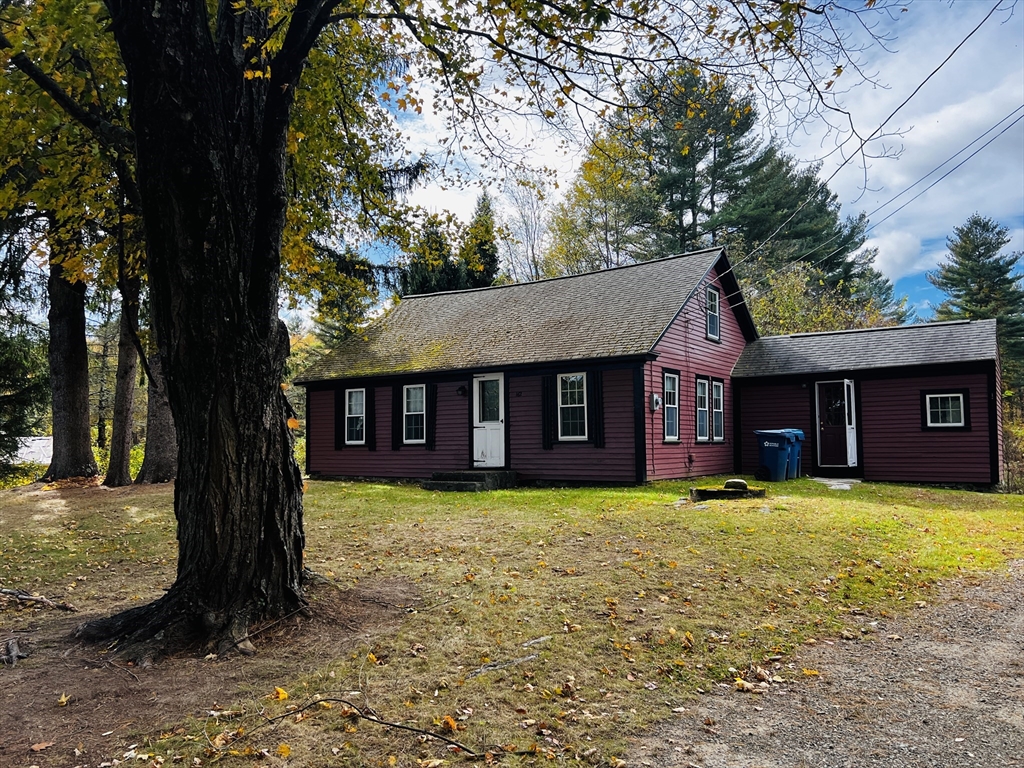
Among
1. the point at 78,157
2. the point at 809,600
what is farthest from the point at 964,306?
the point at 78,157

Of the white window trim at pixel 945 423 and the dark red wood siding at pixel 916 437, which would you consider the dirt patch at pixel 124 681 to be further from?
the white window trim at pixel 945 423

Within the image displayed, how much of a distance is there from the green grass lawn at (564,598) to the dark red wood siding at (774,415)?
637 centimetres

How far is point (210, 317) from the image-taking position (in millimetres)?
4863

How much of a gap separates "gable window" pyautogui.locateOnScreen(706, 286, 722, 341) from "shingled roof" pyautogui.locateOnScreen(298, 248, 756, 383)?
933 millimetres

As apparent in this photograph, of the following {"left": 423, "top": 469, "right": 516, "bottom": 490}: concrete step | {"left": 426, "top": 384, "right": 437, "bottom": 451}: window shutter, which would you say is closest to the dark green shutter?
{"left": 426, "top": 384, "right": 437, "bottom": 451}: window shutter

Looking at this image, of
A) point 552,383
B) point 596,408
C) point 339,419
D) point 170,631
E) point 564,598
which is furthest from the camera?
point 339,419

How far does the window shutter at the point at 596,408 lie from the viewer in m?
15.5

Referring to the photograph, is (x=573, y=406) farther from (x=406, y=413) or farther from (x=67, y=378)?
(x=67, y=378)

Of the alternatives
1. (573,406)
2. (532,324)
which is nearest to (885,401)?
(573,406)

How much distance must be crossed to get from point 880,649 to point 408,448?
1430 cm

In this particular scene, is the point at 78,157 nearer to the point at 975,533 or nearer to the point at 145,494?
the point at 145,494

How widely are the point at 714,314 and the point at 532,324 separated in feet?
16.7

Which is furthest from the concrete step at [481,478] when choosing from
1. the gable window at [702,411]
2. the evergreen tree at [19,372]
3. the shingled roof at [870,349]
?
the evergreen tree at [19,372]

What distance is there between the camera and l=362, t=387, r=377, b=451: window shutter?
18.8m
